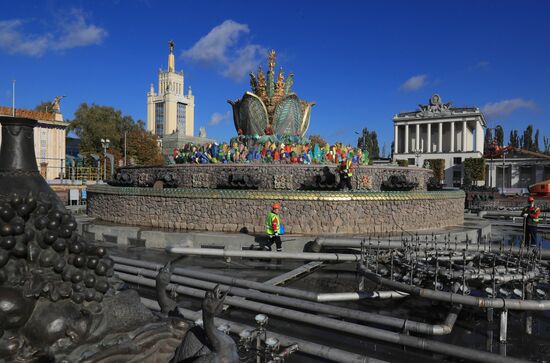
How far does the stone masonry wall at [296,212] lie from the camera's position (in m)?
13.5

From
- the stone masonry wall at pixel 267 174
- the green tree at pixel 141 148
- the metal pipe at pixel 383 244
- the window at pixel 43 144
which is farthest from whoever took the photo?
the green tree at pixel 141 148

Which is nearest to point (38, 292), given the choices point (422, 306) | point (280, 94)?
point (422, 306)

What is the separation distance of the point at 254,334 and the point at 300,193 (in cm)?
898

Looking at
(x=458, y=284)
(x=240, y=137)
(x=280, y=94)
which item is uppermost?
(x=280, y=94)

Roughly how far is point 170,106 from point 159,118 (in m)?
7.78

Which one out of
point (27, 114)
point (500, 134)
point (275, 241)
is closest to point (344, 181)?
point (275, 241)

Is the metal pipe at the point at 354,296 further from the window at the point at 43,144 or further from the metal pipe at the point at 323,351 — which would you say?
the window at the point at 43,144

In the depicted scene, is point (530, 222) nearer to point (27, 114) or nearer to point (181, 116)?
point (27, 114)

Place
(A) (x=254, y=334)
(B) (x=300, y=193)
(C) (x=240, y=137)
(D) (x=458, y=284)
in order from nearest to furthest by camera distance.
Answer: (A) (x=254, y=334), (D) (x=458, y=284), (B) (x=300, y=193), (C) (x=240, y=137)

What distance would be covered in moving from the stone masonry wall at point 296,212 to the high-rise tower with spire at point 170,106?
375ft

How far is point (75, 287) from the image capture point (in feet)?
11.7

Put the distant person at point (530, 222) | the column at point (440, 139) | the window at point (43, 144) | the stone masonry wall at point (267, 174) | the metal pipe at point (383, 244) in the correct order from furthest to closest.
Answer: the column at point (440, 139) → the window at point (43, 144) → the stone masonry wall at point (267, 174) → the distant person at point (530, 222) → the metal pipe at point (383, 244)

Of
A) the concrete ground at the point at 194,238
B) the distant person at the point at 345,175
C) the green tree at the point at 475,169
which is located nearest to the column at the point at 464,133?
the green tree at the point at 475,169

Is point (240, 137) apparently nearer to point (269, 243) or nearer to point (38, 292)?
point (269, 243)
